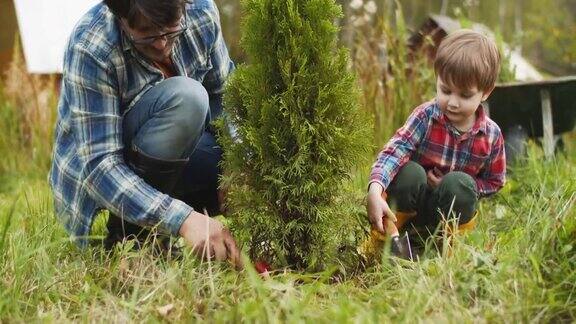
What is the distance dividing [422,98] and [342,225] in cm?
275

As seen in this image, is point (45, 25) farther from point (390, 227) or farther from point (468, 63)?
point (390, 227)

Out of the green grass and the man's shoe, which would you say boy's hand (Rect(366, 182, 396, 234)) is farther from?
the green grass

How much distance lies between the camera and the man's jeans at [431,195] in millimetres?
3045

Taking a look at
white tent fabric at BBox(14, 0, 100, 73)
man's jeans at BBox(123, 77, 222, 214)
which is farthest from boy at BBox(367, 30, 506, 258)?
white tent fabric at BBox(14, 0, 100, 73)

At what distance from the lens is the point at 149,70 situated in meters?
3.07

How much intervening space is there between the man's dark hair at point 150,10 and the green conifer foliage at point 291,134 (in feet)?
0.80

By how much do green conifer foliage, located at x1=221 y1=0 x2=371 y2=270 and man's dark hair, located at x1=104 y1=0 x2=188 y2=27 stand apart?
9.6 inches

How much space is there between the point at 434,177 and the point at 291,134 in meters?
0.92

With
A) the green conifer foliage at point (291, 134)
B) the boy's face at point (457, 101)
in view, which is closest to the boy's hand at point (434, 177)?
the boy's face at point (457, 101)

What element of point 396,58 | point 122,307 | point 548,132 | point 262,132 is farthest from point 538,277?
point 396,58

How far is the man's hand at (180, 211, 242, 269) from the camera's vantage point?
2648 millimetres

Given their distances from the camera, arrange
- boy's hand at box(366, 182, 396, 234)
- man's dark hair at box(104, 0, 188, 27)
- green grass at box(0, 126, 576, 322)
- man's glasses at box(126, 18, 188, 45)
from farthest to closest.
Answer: boy's hand at box(366, 182, 396, 234) < man's glasses at box(126, 18, 188, 45) < man's dark hair at box(104, 0, 188, 27) < green grass at box(0, 126, 576, 322)

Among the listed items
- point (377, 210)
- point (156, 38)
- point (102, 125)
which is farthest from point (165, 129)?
point (377, 210)

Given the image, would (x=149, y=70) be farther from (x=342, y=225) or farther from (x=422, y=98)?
(x=422, y=98)
